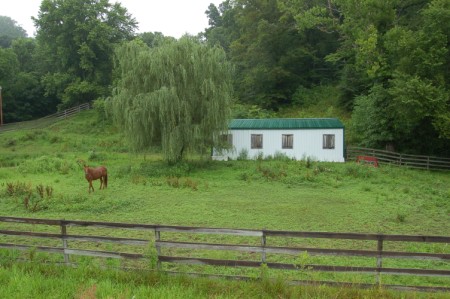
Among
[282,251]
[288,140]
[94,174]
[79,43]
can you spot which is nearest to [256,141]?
[288,140]

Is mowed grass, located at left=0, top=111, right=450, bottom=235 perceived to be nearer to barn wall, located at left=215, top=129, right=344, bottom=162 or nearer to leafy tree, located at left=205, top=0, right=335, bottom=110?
barn wall, located at left=215, top=129, right=344, bottom=162

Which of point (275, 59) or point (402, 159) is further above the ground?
point (275, 59)

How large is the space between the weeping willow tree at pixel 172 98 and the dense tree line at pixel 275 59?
32.1 ft

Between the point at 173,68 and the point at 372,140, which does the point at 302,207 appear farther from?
the point at 372,140

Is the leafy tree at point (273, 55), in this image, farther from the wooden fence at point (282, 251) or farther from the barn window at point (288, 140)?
the wooden fence at point (282, 251)

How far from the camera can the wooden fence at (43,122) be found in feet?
116

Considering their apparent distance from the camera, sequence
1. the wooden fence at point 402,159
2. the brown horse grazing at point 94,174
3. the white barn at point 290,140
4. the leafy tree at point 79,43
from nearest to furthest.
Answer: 1. the brown horse grazing at point 94,174
2. the wooden fence at point 402,159
3. the white barn at point 290,140
4. the leafy tree at point 79,43

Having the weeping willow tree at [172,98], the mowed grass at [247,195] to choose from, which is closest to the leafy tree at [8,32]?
the mowed grass at [247,195]

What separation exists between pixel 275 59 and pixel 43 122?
2632 centimetres

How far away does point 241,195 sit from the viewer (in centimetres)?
1505

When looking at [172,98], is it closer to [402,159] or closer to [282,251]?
[282,251]

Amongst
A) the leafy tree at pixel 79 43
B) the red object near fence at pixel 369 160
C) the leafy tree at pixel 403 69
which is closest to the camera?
the leafy tree at pixel 403 69

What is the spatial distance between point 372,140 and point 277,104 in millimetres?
15296

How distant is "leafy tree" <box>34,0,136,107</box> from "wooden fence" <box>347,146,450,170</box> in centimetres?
2923
